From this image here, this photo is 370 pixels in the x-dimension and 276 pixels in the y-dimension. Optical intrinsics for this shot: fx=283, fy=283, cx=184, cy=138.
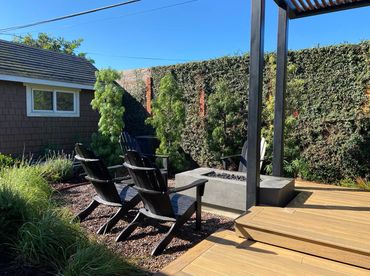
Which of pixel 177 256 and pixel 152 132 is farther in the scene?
pixel 152 132

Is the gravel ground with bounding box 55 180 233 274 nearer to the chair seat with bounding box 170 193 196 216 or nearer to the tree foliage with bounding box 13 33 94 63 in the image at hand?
the chair seat with bounding box 170 193 196 216

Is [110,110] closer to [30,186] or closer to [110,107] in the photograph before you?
[110,107]

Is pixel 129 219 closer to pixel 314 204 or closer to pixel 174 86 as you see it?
pixel 314 204

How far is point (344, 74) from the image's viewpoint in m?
5.39

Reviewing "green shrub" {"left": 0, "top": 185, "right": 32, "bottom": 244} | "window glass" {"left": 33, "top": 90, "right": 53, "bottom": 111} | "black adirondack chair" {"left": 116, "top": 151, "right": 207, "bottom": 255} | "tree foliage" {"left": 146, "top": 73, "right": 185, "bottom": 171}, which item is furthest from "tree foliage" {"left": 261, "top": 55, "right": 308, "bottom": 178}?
"window glass" {"left": 33, "top": 90, "right": 53, "bottom": 111}

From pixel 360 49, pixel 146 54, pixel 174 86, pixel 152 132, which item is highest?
pixel 146 54

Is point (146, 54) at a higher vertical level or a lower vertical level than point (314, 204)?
higher

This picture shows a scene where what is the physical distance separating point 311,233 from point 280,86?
2.43m

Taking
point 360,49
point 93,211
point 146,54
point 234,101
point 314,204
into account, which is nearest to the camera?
point 314,204

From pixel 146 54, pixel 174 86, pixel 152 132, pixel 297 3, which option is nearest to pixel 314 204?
pixel 297 3

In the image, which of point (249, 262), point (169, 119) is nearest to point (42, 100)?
point (169, 119)

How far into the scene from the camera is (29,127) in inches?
305

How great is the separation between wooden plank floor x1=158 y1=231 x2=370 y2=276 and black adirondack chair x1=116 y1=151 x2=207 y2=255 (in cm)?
38

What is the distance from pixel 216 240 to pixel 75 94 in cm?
748
